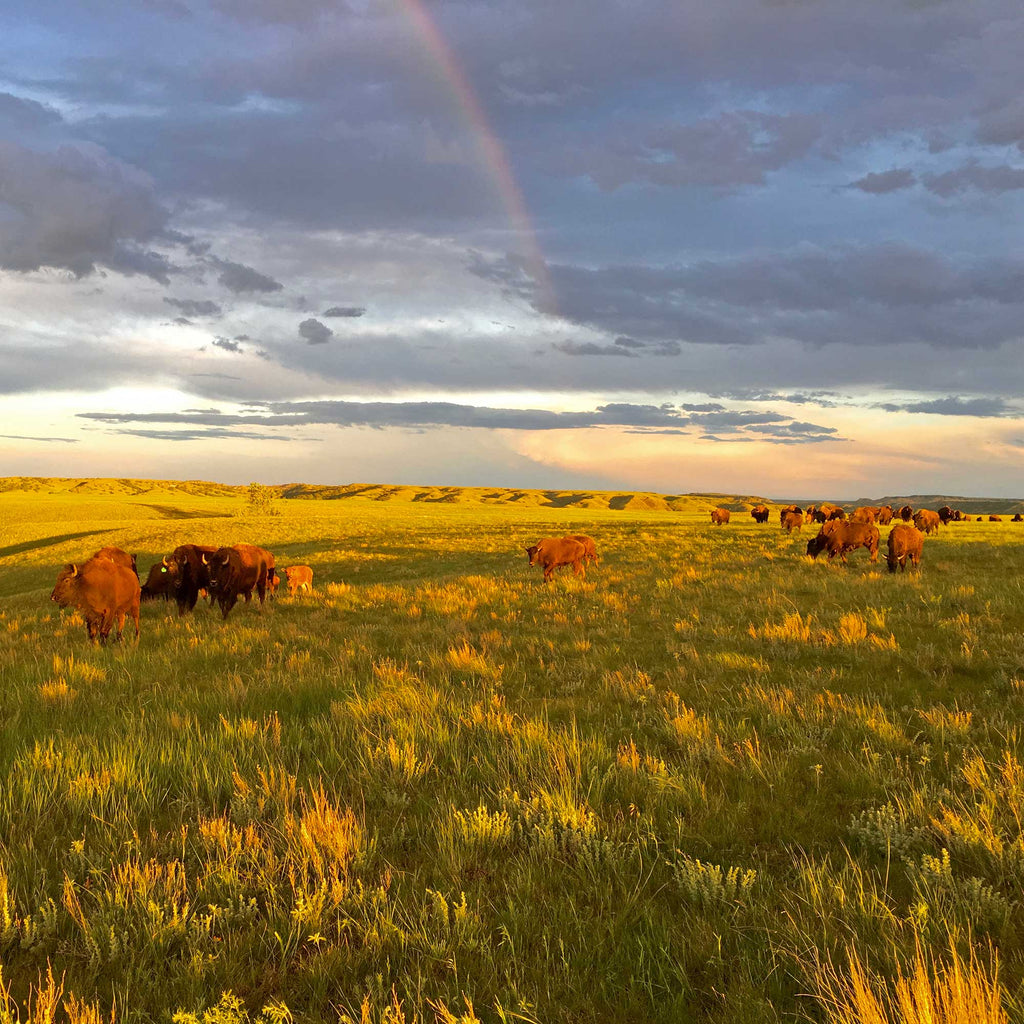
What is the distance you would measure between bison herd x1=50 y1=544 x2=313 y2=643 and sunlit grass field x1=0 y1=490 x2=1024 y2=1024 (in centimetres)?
273

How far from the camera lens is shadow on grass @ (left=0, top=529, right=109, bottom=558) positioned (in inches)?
1671

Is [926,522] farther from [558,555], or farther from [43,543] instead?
[43,543]

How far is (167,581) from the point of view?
16.4 m

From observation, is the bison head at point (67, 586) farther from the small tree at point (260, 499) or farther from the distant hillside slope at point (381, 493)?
the distant hillside slope at point (381, 493)

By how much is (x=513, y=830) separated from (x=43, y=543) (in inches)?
2165

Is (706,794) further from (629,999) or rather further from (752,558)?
(752,558)

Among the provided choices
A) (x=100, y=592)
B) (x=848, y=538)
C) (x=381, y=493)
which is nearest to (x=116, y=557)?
(x=100, y=592)

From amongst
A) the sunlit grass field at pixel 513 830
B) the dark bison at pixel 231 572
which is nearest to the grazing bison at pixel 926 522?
the sunlit grass field at pixel 513 830

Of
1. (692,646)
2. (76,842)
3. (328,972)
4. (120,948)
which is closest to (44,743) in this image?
(76,842)

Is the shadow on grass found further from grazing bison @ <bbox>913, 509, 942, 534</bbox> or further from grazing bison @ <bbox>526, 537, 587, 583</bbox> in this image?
grazing bison @ <bbox>913, 509, 942, 534</bbox>

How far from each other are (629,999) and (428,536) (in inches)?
1469

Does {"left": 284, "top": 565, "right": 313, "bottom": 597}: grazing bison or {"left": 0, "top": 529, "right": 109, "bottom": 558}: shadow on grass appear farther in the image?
{"left": 0, "top": 529, "right": 109, "bottom": 558}: shadow on grass

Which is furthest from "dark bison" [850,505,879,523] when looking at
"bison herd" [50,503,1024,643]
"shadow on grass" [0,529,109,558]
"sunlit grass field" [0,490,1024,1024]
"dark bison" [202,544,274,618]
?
"shadow on grass" [0,529,109,558]

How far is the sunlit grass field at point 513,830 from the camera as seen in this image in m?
2.44
